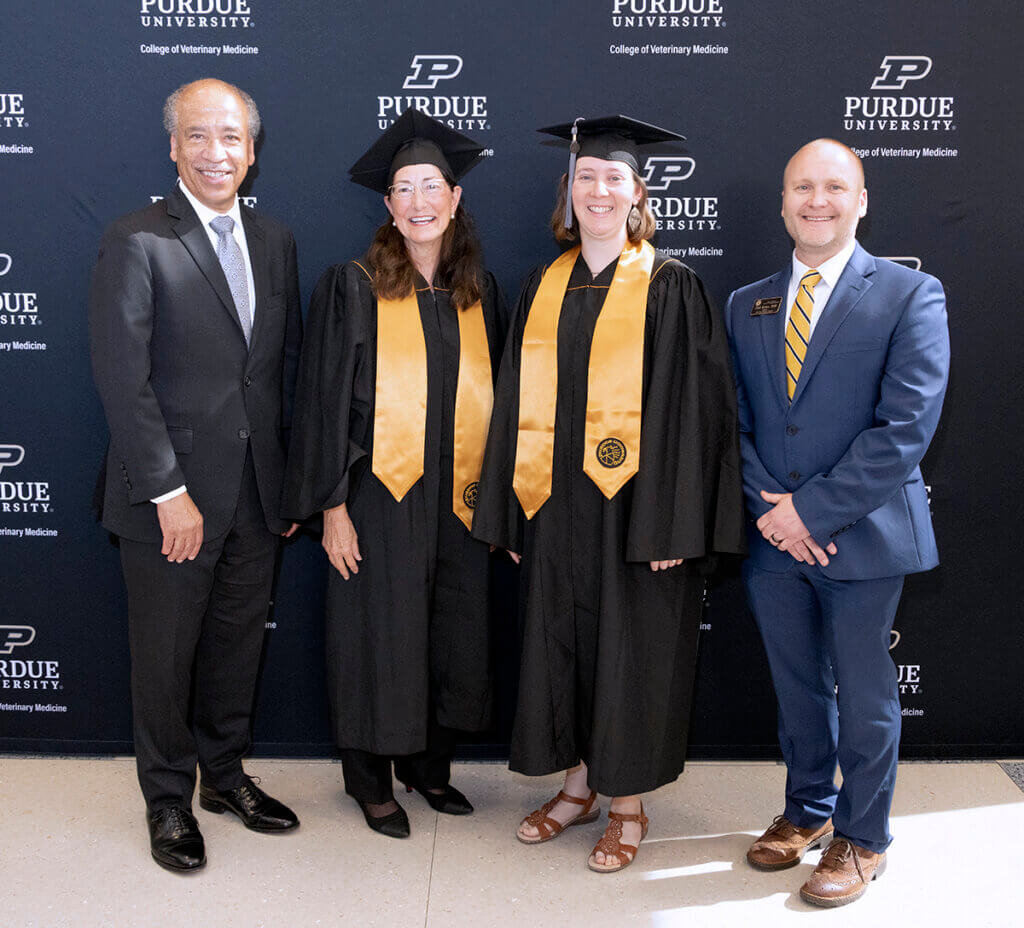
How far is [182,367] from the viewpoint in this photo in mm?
2568

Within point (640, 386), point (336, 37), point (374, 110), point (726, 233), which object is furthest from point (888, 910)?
point (336, 37)

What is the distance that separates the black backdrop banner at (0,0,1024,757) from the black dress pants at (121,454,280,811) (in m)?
0.49

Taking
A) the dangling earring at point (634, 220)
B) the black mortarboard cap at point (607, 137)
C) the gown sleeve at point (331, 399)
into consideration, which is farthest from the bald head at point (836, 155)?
the gown sleeve at point (331, 399)

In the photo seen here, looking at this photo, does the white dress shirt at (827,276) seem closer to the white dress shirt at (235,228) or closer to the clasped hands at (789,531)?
the clasped hands at (789,531)

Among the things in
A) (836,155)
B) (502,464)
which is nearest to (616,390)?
(502,464)

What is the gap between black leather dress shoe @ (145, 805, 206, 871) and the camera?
2.64 m

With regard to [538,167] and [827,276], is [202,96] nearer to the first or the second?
[538,167]

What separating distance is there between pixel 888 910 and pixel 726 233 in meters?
2.07

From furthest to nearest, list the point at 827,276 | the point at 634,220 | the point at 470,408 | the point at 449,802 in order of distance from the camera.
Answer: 1. the point at 449,802
2. the point at 470,408
3. the point at 634,220
4. the point at 827,276

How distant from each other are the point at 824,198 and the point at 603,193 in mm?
564

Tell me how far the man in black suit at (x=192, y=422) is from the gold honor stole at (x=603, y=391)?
73cm

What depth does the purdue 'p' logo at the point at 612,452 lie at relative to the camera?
256cm

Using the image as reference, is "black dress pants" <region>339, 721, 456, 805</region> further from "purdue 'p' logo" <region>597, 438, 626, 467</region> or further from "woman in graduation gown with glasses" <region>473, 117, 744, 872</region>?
"purdue 'p' logo" <region>597, 438, 626, 467</region>

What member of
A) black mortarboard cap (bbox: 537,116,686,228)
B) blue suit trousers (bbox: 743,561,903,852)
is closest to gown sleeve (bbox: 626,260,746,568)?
blue suit trousers (bbox: 743,561,903,852)
